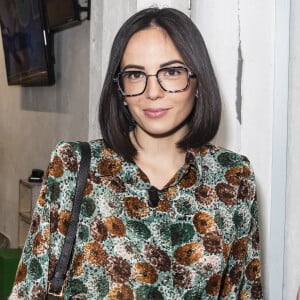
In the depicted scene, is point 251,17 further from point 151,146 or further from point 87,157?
point 87,157

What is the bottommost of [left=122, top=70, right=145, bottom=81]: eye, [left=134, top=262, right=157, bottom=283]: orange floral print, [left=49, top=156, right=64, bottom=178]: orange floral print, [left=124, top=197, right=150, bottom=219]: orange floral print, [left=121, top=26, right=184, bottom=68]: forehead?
[left=134, top=262, right=157, bottom=283]: orange floral print

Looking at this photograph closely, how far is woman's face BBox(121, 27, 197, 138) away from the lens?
4.26 feet

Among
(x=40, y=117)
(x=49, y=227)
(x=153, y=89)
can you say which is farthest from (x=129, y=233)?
(x=40, y=117)

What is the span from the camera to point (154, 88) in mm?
1288

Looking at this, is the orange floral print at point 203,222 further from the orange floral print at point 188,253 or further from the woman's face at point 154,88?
the woman's face at point 154,88

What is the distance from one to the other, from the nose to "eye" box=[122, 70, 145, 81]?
0.8 inches

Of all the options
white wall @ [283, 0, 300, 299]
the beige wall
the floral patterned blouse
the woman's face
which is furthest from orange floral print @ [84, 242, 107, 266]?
the beige wall

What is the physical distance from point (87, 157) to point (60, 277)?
25 centimetres

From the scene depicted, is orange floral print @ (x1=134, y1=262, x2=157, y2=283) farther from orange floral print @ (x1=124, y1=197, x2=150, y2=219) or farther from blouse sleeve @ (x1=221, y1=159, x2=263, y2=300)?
blouse sleeve @ (x1=221, y1=159, x2=263, y2=300)

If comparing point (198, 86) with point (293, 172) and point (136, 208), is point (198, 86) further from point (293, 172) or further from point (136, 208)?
point (293, 172)

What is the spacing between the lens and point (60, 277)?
4.12ft

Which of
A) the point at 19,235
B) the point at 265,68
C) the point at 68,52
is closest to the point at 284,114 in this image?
the point at 265,68

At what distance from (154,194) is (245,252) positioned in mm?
262

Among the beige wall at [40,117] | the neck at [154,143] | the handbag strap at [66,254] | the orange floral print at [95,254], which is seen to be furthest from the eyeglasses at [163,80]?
the beige wall at [40,117]
